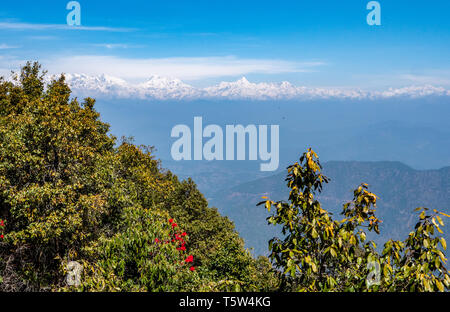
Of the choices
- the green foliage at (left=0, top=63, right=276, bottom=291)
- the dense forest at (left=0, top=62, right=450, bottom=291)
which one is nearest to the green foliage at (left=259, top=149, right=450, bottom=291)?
the dense forest at (left=0, top=62, right=450, bottom=291)

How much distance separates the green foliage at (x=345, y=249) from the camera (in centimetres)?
641

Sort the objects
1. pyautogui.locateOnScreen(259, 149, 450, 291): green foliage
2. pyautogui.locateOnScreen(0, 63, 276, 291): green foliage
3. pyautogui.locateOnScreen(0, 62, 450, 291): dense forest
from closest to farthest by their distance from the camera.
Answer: pyautogui.locateOnScreen(259, 149, 450, 291): green foliage → pyautogui.locateOnScreen(0, 62, 450, 291): dense forest → pyautogui.locateOnScreen(0, 63, 276, 291): green foliage

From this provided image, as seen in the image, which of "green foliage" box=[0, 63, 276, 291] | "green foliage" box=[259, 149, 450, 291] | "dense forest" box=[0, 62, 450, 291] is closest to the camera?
"green foliage" box=[259, 149, 450, 291]

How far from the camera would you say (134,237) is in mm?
11641

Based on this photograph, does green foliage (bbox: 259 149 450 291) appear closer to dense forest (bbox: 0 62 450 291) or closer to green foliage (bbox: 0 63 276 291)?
dense forest (bbox: 0 62 450 291)

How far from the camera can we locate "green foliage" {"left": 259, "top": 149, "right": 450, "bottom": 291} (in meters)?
6.41

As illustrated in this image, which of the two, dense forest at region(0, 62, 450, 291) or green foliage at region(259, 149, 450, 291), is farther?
dense forest at region(0, 62, 450, 291)

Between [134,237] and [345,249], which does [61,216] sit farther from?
[345,249]

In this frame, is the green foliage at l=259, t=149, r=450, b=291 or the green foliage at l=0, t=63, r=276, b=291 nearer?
the green foliage at l=259, t=149, r=450, b=291

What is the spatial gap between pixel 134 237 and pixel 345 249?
23.4ft

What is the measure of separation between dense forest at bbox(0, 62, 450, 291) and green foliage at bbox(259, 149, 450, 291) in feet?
0.08
